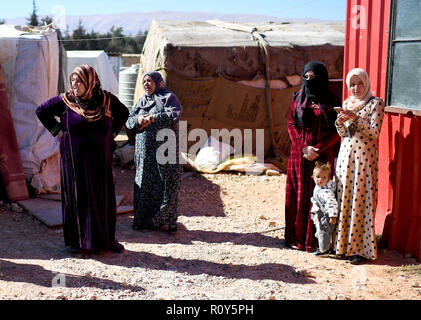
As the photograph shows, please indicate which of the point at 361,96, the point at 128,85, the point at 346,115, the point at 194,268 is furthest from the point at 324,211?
the point at 128,85

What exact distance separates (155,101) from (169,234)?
4.47 feet

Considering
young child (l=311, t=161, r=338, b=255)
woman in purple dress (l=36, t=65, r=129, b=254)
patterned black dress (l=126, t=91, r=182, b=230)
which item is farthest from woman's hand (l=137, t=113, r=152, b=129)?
young child (l=311, t=161, r=338, b=255)

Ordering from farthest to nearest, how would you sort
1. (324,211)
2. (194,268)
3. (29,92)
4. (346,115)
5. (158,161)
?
(29,92) < (158,161) < (324,211) < (194,268) < (346,115)

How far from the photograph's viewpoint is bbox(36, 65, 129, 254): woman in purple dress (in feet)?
14.6

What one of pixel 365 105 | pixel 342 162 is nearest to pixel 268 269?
pixel 342 162

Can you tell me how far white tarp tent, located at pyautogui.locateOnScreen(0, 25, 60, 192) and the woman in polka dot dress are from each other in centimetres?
390

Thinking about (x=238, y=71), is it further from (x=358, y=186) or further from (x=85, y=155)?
(x=85, y=155)

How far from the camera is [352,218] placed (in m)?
4.59

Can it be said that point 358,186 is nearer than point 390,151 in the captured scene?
Yes

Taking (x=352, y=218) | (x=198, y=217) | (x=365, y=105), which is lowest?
(x=198, y=217)

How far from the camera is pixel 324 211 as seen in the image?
4676 millimetres

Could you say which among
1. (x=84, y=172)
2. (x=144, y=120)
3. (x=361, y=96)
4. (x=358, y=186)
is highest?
(x=361, y=96)

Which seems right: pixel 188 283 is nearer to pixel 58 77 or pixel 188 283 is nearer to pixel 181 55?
pixel 58 77

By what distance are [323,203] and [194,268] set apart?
49.4 inches
